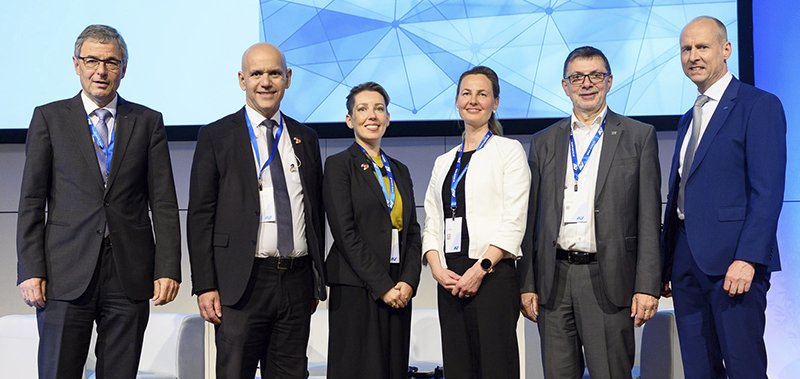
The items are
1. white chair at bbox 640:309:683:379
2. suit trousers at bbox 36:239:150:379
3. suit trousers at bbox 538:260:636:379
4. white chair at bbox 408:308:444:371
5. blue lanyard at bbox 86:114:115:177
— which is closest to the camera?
suit trousers at bbox 36:239:150:379

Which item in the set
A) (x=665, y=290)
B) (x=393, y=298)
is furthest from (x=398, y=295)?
(x=665, y=290)

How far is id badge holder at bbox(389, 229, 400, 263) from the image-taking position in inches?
126

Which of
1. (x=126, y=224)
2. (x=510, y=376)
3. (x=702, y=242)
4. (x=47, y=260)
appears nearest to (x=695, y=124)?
(x=702, y=242)

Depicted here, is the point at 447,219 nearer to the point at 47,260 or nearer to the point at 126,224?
the point at 126,224

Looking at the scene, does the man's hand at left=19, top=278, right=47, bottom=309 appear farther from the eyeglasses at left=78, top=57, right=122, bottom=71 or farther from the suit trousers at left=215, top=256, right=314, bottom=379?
the eyeglasses at left=78, top=57, right=122, bottom=71

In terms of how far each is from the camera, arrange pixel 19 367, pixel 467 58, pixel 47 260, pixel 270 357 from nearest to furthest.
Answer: pixel 47 260, pixel 270 357, pixel 19 367, pixel 467 58

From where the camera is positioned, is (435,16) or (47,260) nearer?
(47,260)

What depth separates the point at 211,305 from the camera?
3041 millimetres

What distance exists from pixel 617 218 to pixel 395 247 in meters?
0.90

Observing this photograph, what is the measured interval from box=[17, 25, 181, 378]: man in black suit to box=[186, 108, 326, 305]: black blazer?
0.11 meters

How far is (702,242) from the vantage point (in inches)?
117

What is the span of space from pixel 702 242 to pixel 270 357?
176cm

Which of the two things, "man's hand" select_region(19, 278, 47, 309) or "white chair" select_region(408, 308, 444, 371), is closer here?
"man's hand" select_region(19, 278, 47, 309)

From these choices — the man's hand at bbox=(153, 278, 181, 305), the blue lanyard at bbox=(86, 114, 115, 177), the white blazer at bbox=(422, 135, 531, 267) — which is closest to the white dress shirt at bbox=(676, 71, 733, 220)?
the white blazer at bbox=(422, 135, 531, 267)
